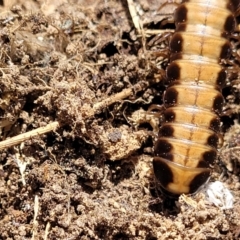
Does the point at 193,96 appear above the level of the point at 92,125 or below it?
above

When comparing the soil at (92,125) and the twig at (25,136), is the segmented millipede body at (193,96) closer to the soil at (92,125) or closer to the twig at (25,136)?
the soil at (92,125)

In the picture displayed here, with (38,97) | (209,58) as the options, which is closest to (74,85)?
(38,97)

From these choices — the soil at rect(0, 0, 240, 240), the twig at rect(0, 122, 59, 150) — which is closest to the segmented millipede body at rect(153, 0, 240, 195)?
the soil at rect(0, 0, 240, 240)

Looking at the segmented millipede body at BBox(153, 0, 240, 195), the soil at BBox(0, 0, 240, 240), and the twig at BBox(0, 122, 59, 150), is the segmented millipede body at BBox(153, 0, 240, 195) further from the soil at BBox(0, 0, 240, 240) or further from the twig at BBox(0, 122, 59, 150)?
the twig at BBox(0, 122, 59, 150)

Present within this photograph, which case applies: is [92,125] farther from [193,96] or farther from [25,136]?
[193,96]

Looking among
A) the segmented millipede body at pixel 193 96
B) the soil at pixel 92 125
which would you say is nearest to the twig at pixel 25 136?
the soil at pixel 92 125

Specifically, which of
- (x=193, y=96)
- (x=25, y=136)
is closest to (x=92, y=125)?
(x=25, y=136)
